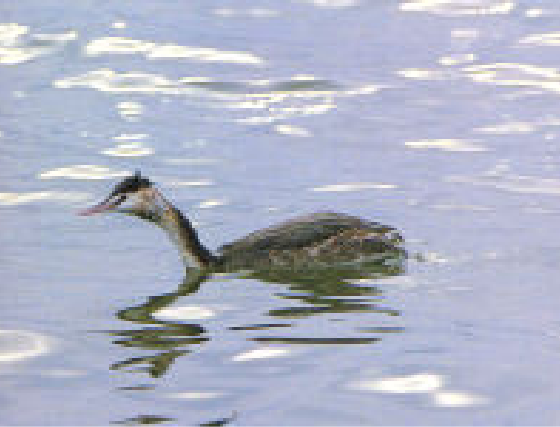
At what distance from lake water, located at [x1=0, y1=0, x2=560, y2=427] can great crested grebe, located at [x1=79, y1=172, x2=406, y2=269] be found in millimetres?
Result: 389

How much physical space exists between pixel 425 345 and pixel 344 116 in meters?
13.1

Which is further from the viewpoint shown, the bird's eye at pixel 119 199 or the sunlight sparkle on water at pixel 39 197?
the sunlight sparkle on water at pixel 39 197

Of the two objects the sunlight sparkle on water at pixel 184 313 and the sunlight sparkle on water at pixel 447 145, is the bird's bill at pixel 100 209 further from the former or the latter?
the sunlight sparkle on water at pixel 447 145

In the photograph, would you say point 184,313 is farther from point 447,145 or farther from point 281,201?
point 447,145

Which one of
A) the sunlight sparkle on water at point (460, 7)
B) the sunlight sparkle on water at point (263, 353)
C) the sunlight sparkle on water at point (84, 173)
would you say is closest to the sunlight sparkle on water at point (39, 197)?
the sunlight sparkle on water at point (84, 173)

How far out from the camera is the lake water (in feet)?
41.0

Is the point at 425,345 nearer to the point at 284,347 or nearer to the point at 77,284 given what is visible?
the point at 284,347

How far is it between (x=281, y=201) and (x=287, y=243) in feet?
10.8

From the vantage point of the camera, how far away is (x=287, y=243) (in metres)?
17.3

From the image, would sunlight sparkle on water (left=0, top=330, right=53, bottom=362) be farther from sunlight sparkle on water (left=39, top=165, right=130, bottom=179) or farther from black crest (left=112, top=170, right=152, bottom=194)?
sunlight sparkle on water (left=39, top=165, right=130, bottom=179)

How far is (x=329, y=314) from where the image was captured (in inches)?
586

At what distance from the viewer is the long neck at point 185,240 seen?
56.1ft

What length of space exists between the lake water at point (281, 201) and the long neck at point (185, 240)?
0.24 m

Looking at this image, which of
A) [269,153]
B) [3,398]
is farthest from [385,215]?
[3,398]
